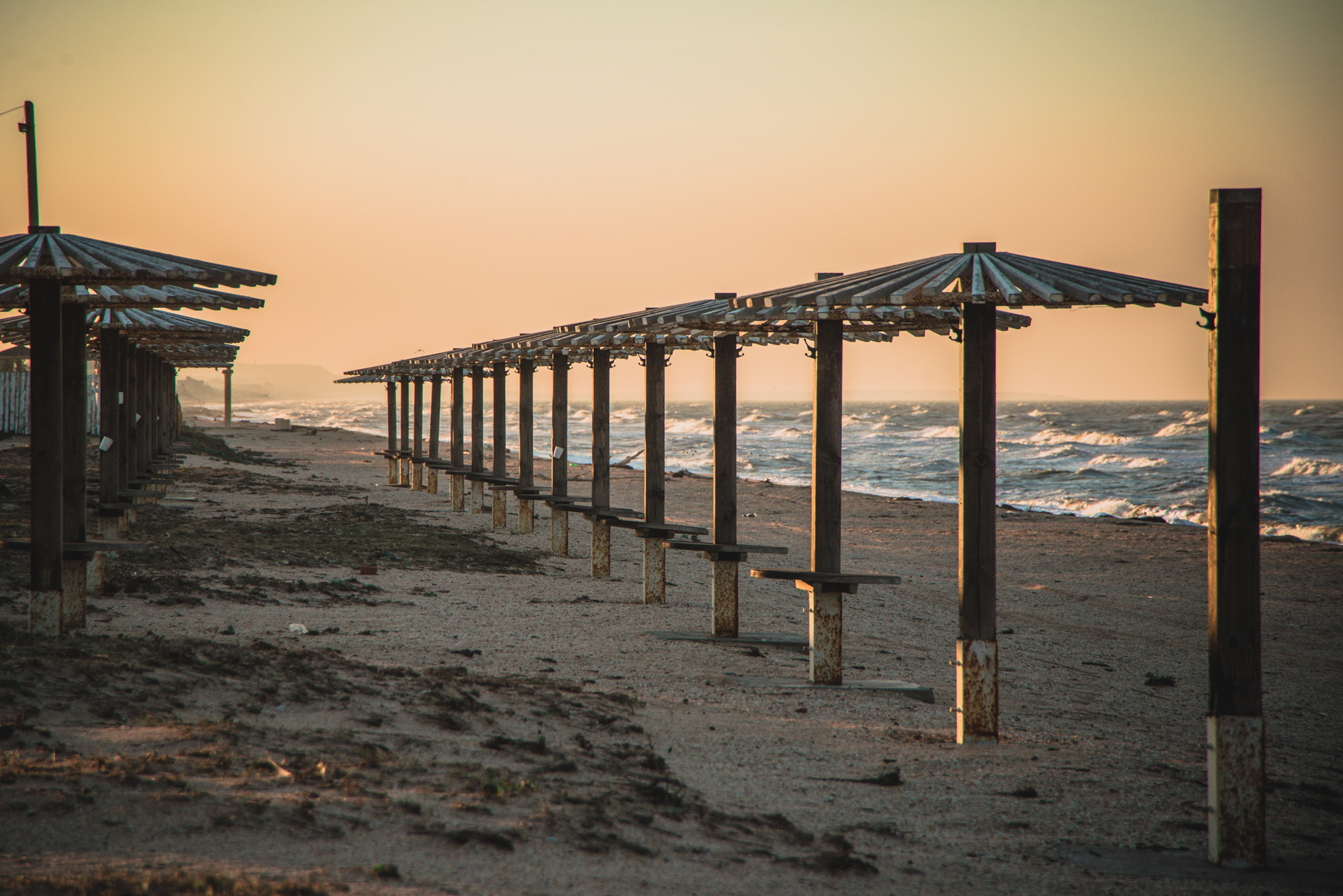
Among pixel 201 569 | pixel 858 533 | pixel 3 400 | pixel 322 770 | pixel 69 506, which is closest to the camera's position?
pixel 322 770

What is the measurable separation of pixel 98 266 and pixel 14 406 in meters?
24.1

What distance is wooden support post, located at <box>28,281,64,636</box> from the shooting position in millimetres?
6160

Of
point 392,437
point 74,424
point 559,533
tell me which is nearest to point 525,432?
point 559,533

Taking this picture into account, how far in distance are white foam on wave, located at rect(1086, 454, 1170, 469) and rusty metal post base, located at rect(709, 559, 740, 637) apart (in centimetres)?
3118

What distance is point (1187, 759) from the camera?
5.47m

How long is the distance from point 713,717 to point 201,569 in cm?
628

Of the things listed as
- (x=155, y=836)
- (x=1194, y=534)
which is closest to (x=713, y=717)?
(x=155, y=836)

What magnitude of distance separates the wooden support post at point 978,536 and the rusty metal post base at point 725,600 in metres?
2.80

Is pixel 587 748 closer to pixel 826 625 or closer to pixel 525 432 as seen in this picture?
pixel 826 625

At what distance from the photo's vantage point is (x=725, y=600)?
317 inches

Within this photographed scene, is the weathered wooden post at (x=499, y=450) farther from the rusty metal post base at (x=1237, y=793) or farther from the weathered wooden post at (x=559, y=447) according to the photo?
the rusty metal post base at (x=1237, y=793)

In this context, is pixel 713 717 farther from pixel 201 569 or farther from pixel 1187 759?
pixel 201 569

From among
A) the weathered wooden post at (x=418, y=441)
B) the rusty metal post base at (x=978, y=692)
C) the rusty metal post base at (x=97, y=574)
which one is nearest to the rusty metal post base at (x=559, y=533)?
the rusty metal post base at (x=97, y=574)

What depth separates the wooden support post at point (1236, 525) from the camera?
4070 mm
